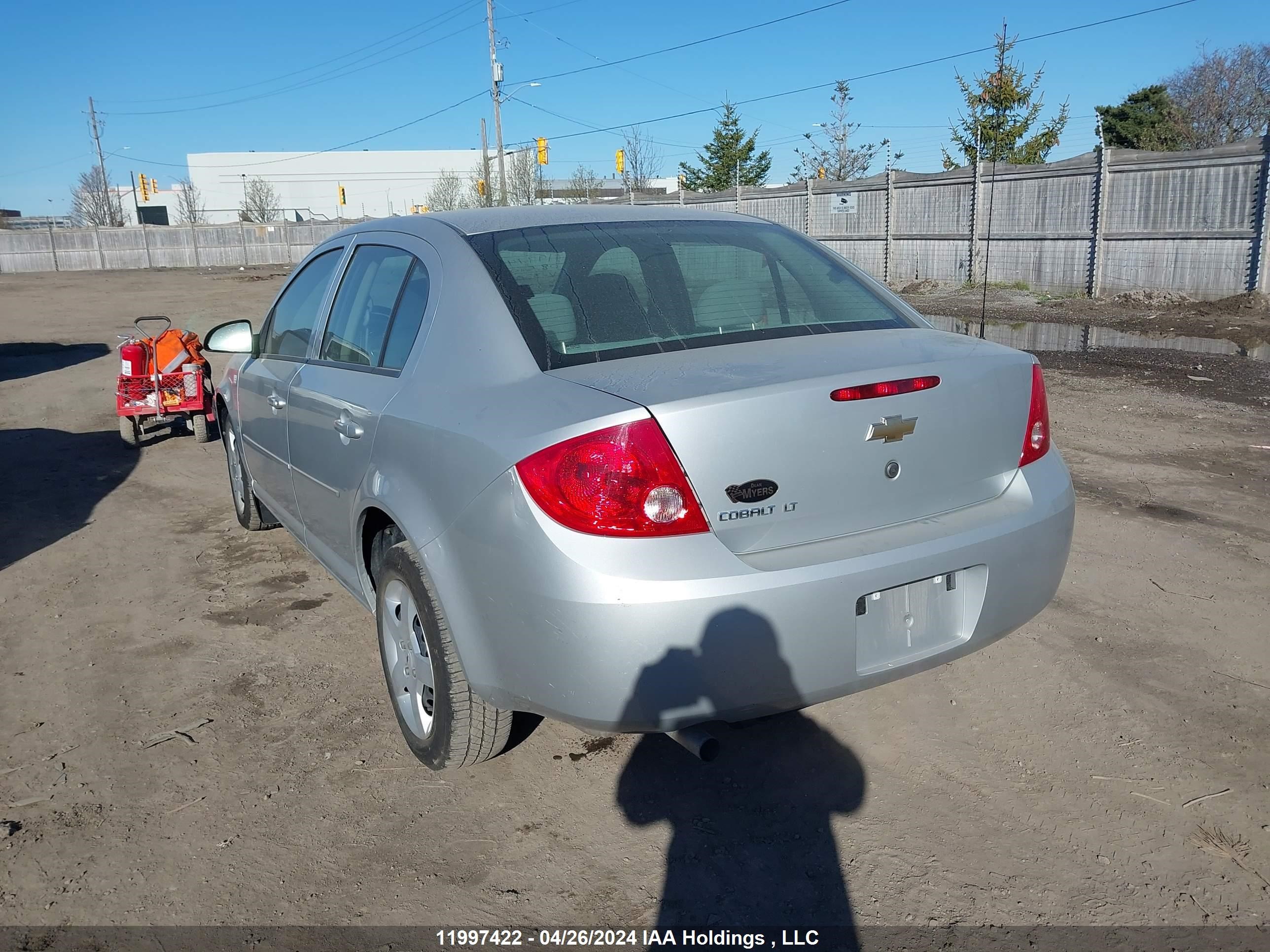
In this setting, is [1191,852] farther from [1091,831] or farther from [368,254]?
[368,254]

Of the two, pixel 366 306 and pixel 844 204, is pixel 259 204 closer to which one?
pixel 844 204

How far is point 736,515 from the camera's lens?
97.0 inches

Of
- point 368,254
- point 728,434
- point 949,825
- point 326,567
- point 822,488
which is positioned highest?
point 368,254

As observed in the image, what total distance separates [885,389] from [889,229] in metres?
22.6

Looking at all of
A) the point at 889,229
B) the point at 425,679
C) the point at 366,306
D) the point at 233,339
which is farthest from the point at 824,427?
the point at 889,229

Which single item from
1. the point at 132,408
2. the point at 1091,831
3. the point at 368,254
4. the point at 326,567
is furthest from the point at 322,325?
the point at 132,408

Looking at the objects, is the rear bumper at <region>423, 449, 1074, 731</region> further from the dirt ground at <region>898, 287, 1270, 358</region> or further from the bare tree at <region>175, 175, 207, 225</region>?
the bare tree at <region>175, 175, 207, 225</region>

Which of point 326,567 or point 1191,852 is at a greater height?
point 326,567

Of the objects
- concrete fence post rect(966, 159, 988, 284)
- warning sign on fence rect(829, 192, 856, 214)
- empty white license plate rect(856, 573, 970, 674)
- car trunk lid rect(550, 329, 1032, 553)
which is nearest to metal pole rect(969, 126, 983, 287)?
concrete fence post rect(966, 159, 988, 284)

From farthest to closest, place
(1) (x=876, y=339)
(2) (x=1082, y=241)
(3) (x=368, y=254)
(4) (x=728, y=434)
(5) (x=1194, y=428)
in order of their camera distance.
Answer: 1. (2) (x=1082, y=241)
2. (5) (x=1194, y=428)
3. (3) (x=368, y=254)
4. (1) (x=876, y=339)
5. (4) (x=728, y=434)

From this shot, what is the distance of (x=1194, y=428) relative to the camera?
7.61m

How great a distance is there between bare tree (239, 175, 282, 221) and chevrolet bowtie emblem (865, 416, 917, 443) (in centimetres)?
7668

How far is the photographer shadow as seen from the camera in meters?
2.42

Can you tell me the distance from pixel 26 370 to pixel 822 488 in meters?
13.5
